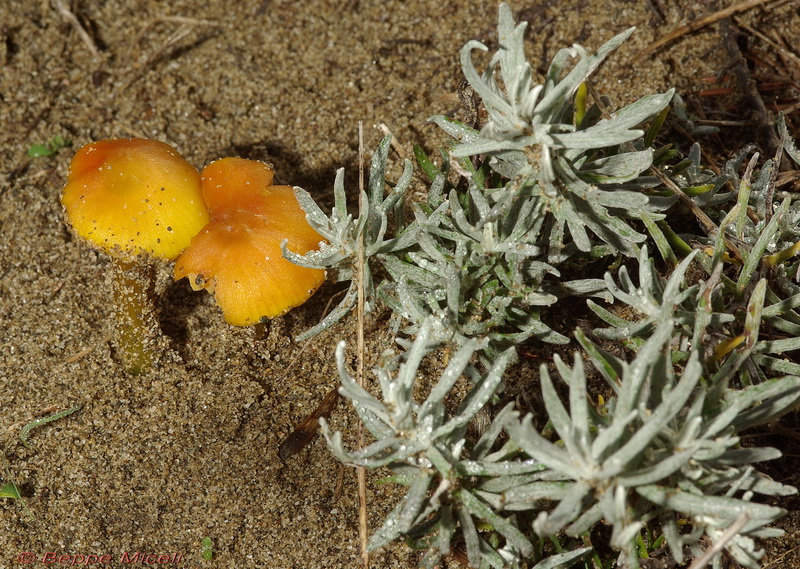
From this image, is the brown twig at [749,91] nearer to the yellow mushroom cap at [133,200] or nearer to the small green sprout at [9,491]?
the yellow mushroom cap at [133,200]

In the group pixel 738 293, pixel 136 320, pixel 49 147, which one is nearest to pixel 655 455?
pixel 738 293

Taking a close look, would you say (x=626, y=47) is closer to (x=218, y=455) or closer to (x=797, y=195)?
(x=797, y=195)

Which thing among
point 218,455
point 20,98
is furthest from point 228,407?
point 20,98

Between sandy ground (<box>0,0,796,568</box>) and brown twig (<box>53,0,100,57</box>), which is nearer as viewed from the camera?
sandy ground (<box>0,0,796,568</box>)

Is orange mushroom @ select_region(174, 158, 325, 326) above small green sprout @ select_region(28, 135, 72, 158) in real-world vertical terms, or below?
above

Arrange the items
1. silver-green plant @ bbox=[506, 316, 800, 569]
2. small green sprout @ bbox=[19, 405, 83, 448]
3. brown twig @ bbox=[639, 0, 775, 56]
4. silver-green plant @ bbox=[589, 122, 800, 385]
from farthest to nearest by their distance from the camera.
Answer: brown twig @ bbox=[639, 0, 775, 56] → small green sprout @ bbox=[19, 405, 83, 448] → silver-green plant @ bbox=[589, 122, 800, 385] → silver-green plant @ bbox=[506, 316, 800, 569]

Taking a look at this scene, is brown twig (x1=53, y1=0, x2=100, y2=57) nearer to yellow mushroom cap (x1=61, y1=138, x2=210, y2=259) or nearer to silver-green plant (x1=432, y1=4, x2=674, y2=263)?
yellow mushroom cap (x1=61, y1=138, x2=210, y2=259)

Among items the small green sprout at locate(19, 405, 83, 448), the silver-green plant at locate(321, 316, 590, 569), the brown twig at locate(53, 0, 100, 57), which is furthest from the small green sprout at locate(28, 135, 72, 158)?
the silver-green plant at locate(321, 316, 590, 569)
